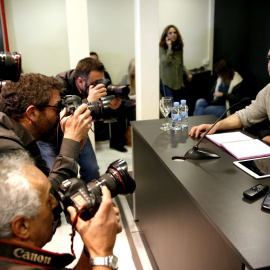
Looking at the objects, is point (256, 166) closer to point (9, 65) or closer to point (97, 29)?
point (9, 65)

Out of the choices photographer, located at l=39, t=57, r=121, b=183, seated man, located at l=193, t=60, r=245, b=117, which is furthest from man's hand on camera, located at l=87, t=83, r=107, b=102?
seated man, located at l=193, t=60, r=245, b=117

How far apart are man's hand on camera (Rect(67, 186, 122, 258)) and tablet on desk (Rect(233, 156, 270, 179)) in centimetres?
66

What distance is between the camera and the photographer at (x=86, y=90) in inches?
80.4

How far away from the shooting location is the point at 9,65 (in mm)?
1048

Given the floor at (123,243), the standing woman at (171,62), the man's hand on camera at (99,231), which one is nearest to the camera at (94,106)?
the man's hand on camera at (99,231)

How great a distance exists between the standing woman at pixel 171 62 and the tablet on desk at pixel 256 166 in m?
2.87

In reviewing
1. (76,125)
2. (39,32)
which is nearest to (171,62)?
(39,32)

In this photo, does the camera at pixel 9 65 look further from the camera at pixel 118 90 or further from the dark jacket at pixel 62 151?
the camera at pixel 118 90

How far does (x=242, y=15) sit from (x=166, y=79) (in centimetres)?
126

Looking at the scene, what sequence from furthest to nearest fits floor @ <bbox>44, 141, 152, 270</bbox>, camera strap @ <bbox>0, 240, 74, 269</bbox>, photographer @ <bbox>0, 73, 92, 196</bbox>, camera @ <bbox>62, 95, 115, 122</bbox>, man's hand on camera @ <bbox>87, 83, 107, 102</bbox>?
man's hand on camera @ <bbox>87, 83, 107, 102</bbox> < floor @ <bbox>44, 141, 152, 270</bbox> < camera @ <bbox>62, 95, 115, 122</bbox> < photographer @ <bbox>0, 73, 92, 196</bbox> < camera strap @ <bbox>0, 240, 74, 269</bbox>

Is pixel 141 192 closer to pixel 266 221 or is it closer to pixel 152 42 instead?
pixel 266 221

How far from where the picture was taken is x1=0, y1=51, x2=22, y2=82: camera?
1042mm

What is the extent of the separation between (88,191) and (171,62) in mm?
3431

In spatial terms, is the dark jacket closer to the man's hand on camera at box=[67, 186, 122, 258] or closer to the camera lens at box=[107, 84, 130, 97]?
the man's hand on camera at box=[67, 186, 122, 258]
